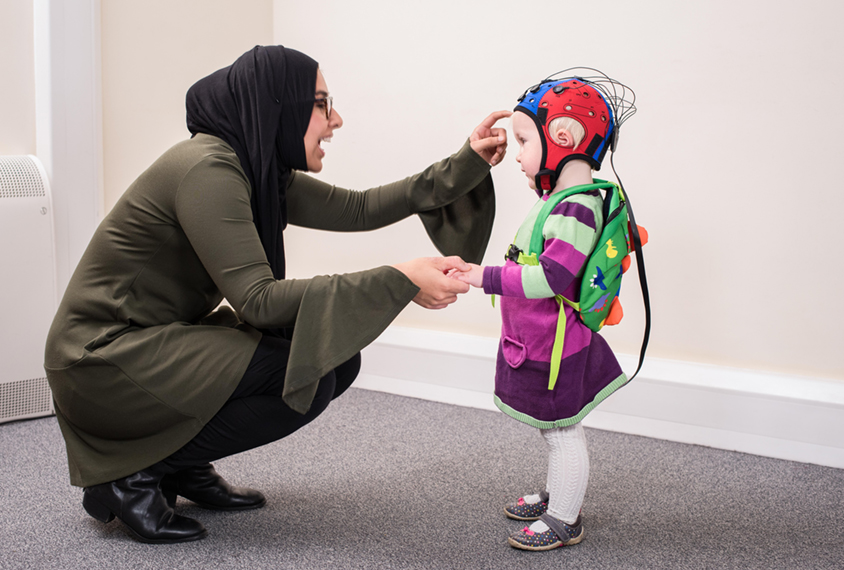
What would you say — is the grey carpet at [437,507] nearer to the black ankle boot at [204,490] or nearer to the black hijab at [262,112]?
the black ankle boot at [204,490]

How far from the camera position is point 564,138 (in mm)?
1420

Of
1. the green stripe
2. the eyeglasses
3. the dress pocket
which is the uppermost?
the eyeglasses

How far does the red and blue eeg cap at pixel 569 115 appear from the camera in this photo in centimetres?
142

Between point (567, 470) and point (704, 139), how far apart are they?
1.25 m

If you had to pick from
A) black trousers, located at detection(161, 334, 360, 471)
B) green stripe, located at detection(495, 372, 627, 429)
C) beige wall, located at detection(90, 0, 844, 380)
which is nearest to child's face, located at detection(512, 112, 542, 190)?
green stripe, located at detection(495, 372, 627, 429)

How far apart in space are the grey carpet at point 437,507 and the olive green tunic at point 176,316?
0.77 feet

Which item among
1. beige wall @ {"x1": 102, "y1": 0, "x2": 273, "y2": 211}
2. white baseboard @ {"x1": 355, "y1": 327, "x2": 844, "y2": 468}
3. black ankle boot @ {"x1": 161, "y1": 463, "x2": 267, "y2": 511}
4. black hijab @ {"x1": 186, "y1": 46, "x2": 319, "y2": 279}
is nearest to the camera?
black hijab @ {"x1": 186, "y1": 46, "x2": 319, "y2": 279}

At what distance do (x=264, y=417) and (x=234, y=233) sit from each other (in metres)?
0.40

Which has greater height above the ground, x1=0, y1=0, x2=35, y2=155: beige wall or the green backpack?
x1=0, y1=0, x2=35, y2=155: beige wall

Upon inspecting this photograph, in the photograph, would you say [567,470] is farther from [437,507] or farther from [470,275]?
[470,275]

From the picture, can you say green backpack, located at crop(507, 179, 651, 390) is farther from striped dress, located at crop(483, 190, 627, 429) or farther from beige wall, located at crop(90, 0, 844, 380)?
beige wall, located at crop(90, 0, 844, 380)

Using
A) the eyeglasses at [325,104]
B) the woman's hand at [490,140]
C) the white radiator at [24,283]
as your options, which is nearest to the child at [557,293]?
the woman's hand at [490,140]

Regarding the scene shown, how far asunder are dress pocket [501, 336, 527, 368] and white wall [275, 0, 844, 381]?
37.3 inches

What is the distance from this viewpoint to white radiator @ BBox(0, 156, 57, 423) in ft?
6.83
